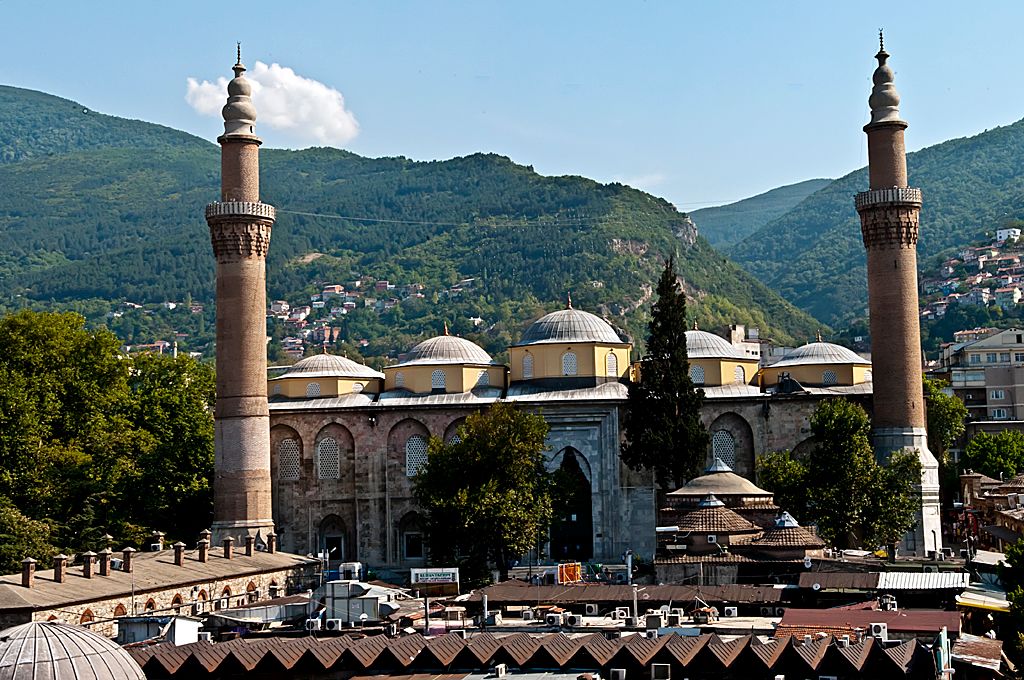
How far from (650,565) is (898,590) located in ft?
42.6

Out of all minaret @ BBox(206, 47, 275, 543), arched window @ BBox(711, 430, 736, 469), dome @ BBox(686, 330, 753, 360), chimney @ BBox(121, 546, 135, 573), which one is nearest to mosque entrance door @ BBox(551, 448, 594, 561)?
arched window @ BBox(711, 430, 736, 469)

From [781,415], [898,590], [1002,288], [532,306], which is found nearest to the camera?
[898,590]

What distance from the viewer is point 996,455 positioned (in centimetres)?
6838

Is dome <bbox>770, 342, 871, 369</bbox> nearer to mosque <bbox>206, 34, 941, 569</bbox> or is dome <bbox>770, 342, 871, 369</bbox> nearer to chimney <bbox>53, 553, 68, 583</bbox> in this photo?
mosque <bbox>206, 34, 941, 569</bbox>

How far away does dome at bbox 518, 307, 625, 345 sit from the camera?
54750mm

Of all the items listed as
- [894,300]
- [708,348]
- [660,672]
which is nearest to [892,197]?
[894,300]

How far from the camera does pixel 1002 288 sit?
5002 inches

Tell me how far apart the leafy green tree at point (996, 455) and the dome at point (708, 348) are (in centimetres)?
1803

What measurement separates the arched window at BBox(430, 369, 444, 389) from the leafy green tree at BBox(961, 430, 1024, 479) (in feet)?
87.9

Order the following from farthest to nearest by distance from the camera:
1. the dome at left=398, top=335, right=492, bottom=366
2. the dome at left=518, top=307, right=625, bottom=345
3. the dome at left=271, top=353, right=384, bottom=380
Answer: the dome at left=271, top=353, right=384, bottom=380 < the dome at left=398, top=335, right=492, bottom=366 < the dome at left=518, top=307, right=625, bottom=345

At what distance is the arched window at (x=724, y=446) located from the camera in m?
53.1

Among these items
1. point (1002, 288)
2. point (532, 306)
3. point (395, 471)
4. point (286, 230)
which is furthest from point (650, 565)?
point (286, 230)

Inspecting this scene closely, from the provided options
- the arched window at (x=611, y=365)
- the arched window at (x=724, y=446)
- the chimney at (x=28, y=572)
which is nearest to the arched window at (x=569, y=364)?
the arched window at (x=611, y=365)

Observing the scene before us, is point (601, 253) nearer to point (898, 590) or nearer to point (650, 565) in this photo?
point (650, 565)
